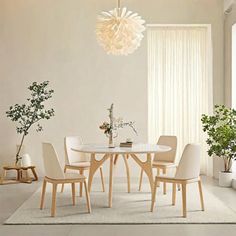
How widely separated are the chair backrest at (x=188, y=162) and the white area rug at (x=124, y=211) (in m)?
0.44

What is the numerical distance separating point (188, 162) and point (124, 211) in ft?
3.13

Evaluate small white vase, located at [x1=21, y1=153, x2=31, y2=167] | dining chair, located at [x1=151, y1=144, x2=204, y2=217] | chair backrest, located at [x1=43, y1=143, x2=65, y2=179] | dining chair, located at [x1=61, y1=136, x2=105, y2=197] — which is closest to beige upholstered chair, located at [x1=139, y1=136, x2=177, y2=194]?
dining chair, located at [x1=61, y1=136, x2=105, y2=197]

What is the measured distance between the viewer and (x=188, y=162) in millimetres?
5262

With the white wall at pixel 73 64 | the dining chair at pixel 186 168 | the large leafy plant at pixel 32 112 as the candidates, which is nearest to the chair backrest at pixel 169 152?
the white wall at pixel 73 64

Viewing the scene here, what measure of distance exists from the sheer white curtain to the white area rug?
7.90 ft

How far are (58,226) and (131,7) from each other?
14.9 ft

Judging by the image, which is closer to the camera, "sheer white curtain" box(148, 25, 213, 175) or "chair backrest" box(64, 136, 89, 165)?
"chair backrest" box(64, 136, 89, 165)

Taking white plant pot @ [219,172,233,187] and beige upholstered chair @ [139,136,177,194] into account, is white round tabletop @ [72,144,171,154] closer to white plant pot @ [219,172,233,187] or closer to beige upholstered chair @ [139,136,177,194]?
beige upholstered chair @ [139,136,177,194]

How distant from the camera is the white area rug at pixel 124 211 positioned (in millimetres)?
5055

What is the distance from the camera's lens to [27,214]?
17.5ft

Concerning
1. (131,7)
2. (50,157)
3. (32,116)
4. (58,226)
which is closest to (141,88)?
(131,7)

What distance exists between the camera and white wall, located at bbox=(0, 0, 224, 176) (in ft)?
26.7

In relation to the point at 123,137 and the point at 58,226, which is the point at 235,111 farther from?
the point at 58,226

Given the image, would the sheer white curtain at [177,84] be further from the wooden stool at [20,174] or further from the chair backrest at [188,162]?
the chair backrest at [188,162]
